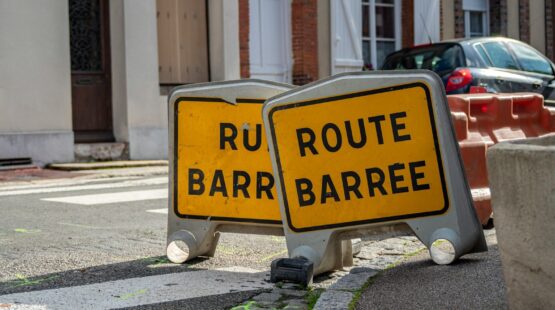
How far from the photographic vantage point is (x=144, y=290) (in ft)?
16.1

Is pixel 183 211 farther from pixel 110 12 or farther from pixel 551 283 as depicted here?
pixel 110 12

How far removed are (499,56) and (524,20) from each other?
37.3ft

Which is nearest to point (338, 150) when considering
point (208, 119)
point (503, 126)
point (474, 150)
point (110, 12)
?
point (208, 119)

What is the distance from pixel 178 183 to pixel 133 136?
980 cm

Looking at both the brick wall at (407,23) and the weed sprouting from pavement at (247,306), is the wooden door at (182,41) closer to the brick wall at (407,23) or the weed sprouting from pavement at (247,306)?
the brick wall at (407,23)

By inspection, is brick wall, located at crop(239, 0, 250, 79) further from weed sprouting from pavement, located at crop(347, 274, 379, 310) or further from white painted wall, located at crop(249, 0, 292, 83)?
weed sprouting from pavement, located at crop(347, 274, 379, 310)

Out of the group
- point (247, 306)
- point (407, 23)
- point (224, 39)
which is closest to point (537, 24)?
point (407, 23)

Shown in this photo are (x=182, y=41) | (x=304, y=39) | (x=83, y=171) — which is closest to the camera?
(x=83, y=171)

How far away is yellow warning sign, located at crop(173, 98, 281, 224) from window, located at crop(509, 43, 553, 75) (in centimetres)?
789

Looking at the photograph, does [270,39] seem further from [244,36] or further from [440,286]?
[440,286]

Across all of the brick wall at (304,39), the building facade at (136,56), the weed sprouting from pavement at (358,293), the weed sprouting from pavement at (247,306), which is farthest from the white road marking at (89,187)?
Answer: the brick wall at (304,39)

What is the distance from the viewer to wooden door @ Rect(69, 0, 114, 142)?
15.3 m

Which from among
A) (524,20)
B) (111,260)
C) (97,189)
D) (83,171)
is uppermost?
(524,20)

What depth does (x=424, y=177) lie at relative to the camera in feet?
16.9
